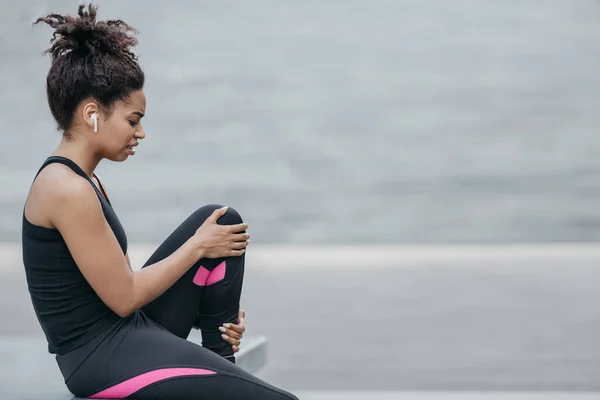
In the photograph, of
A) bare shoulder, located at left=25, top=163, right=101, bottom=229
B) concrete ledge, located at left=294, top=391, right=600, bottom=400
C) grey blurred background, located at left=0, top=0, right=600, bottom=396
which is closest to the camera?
bare shoulder, located at left=25, top=163, right=101, bottom=229

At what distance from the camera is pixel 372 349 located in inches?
104

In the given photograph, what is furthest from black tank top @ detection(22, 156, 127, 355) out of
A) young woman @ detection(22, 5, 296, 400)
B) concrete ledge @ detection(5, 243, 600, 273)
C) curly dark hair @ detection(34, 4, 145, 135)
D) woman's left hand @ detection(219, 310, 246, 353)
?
concrete ledge @ detection(5, 243, 600, 273)

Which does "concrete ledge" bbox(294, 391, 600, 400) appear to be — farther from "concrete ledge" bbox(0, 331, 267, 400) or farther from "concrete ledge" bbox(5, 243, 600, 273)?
"concrete ledge" bbox(5, 243, 600, 273)

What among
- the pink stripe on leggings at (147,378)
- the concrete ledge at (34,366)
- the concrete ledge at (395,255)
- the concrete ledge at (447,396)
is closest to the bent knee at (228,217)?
the pink stripe on leggings at (147,378)

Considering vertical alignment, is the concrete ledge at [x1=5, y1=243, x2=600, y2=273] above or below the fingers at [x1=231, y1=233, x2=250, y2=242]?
above

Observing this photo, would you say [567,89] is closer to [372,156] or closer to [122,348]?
[372,156]

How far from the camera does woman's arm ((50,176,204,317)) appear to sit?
113 centimetres

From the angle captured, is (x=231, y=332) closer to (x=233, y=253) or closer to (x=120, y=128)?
A: (x=233, y=253)

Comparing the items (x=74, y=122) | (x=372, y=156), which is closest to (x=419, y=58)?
(x=372, y=156)

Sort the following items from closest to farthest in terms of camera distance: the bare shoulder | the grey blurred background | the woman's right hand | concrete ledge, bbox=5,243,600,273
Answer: the bare shoulder
the woman's right hand
concrete ledge, bbox=5,243,600,273
the grey blurred background

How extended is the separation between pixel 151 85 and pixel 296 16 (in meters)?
0.77

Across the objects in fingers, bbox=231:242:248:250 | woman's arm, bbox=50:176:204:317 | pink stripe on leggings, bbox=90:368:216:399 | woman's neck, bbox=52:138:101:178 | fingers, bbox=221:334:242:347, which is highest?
woman's neck, bbox=52:138:101:178

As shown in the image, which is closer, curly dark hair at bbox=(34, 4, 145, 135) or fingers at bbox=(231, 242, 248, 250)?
curly dark hair at bbox=(34, 4, 145, 135)

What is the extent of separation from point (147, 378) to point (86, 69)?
0.47 meters
